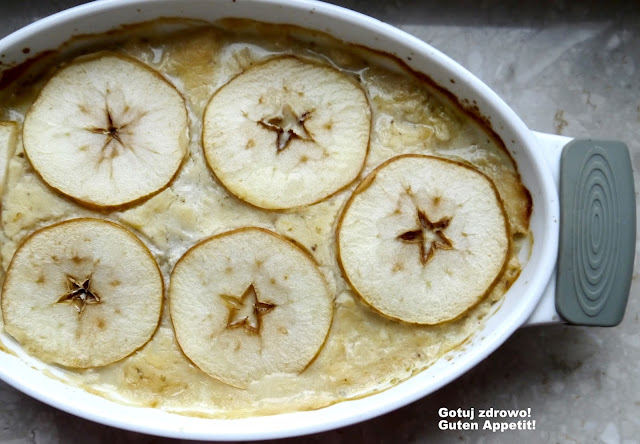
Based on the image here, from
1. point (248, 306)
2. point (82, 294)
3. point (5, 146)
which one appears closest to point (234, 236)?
point (248, 306)

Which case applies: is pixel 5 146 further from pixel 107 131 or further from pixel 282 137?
pixel 282 137

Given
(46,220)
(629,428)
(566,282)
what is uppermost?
(46,220)

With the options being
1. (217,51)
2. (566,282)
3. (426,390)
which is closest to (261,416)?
(426,390)

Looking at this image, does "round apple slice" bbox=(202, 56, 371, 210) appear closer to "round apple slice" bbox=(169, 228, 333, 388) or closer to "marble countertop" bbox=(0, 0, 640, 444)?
"round apple slice" bbox=(169, 228, 333, 388)

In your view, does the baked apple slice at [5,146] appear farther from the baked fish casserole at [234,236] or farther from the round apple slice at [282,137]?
the round apple slice at [282,137]

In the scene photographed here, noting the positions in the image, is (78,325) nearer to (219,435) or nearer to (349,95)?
(219,435)

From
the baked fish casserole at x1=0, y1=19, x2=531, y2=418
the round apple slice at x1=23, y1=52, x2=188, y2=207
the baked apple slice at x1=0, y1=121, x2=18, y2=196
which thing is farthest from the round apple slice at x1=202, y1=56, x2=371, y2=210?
the baked apple slice at x1=0, y1=121, x2=18, y2=196
